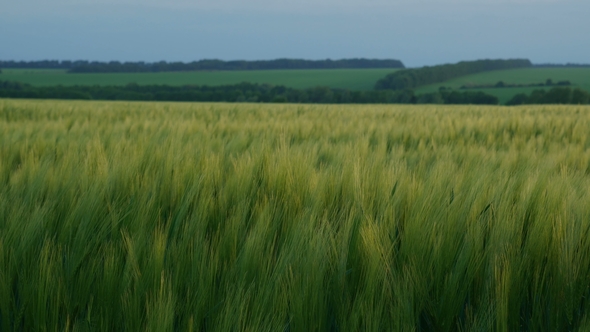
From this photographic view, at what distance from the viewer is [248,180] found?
4.70 feet

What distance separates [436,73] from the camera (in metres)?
69.9

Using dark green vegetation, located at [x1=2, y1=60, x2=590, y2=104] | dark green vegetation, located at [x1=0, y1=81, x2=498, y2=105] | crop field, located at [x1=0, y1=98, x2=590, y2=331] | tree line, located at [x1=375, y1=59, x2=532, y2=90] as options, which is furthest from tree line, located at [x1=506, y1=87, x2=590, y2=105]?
crop field, located at [x1=0, y1=98, x2=590, y2=331]

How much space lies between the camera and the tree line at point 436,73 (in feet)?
196

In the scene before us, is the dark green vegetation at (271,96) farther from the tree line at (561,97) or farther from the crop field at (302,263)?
the crop field at (302,263)

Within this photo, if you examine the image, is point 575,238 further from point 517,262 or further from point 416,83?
point 416,83

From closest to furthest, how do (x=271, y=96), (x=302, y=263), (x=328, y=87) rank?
(x=302, y=263)
(x=271, y=96)
(x=328, y=87)

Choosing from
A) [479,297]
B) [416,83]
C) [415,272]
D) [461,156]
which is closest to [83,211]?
[415,272]

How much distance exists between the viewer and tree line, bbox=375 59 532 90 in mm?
59875

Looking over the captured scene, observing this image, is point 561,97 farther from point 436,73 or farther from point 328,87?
point 436,73

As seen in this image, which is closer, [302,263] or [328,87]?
[302,263]

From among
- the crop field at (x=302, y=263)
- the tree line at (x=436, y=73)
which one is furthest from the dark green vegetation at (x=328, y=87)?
the crop field at (x=302, y=263)

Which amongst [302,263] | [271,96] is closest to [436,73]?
[271,96]

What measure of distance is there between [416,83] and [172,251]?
66.3 metres

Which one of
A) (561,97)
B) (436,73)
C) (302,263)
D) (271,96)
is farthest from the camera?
(436,73)
